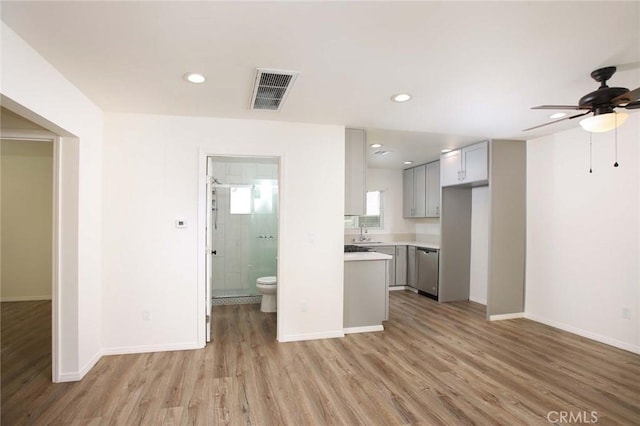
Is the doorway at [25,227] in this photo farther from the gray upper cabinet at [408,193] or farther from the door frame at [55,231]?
the gray upper cabinet at [408,193]

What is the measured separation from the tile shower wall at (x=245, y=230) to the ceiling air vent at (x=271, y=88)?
235cm

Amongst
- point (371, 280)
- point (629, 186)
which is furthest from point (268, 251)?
point (629, 186)

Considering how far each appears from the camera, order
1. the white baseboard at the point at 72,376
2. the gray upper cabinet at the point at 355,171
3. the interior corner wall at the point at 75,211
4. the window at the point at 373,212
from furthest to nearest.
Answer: the window at the point at 373,212 < the gray upper cabinet at the point at 355,171 < the white baseboard at the point at 72,376 < the interior corner wall at the point at 75,211

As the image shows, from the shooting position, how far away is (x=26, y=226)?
5246 millimetres

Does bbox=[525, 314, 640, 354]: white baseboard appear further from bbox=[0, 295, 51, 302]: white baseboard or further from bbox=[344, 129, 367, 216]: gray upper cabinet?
bbox=[0, 295, 51, 302]: white baseboard

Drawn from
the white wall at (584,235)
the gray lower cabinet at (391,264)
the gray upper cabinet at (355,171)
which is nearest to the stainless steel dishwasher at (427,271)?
the gray lower cabinet at (391,264)

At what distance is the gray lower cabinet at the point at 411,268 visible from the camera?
6.06 m

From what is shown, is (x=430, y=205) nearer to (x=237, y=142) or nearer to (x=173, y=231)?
(x=237, y=142)

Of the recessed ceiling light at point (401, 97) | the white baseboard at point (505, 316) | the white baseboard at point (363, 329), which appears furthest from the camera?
the white baseboard at point (505, 316)

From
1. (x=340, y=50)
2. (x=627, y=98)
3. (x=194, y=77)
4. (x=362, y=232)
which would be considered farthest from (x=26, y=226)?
(x=627, y=98)

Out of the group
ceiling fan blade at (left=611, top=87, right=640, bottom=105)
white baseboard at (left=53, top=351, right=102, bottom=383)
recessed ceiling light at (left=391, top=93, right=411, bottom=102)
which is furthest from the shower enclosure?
ceiling fan blade at (left=611, top=87, right=640, bottom=105)

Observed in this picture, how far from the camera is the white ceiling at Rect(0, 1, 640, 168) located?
5.57 feet

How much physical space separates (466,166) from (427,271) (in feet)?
6.32

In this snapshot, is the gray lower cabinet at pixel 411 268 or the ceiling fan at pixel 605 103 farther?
the gray lower cabinet at pixel 411 268
